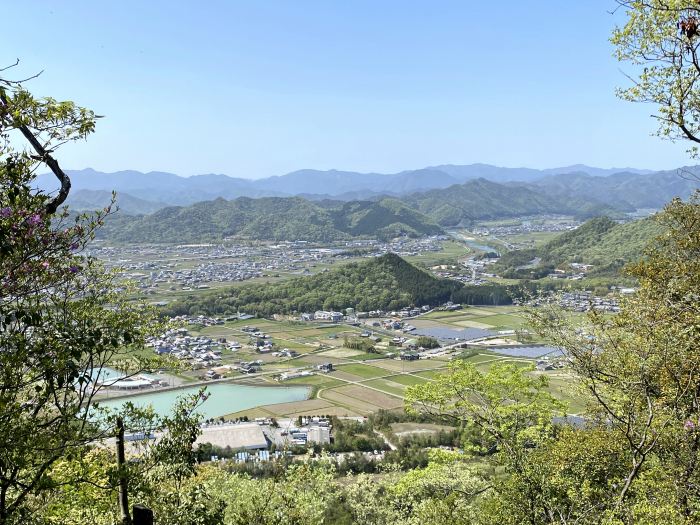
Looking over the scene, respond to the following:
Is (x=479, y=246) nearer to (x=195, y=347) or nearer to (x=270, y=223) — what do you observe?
(x=270, y=223)

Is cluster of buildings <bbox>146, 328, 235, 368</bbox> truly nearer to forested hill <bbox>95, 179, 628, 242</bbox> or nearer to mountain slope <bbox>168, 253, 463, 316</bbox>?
mountain slope <bbox>168, 253, 463, 316</bbox>

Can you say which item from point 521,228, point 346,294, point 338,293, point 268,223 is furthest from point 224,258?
point 521,228

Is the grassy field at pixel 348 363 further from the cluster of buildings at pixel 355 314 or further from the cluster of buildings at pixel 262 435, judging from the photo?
the cluster of buildings at pixel 262 435

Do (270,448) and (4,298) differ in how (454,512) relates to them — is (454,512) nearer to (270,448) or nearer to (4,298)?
(4,298)

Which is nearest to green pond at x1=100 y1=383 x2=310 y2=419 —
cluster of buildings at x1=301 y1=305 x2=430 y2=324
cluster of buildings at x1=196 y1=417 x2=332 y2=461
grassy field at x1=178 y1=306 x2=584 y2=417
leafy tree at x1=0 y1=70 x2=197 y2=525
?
grassy field at x1=178 y1=306 x2=584 y2=417

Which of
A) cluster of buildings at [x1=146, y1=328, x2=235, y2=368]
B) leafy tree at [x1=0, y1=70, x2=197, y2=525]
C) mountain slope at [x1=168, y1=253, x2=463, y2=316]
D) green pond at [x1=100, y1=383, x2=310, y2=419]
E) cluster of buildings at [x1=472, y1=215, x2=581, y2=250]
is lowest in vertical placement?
green pond at [x1=100, y1=383, x2=310, y2=419]
